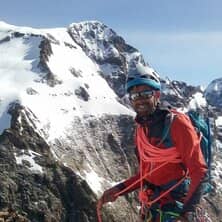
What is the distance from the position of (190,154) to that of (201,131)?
71 centimetres

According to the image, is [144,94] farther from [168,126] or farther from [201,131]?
[201,131]

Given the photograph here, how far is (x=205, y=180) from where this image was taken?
34.1 feet

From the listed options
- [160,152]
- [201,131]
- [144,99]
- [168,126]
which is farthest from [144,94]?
[201,131]

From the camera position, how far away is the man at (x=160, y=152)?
10.7 metres

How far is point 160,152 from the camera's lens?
Answer: 1115cm

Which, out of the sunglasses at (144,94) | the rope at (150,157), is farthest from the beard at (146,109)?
the rope at (150,157)

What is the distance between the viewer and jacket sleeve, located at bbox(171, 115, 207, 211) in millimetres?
10273

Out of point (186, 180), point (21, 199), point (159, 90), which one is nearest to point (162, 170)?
point (186, 180)

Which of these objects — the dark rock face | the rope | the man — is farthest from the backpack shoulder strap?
the dark rock face

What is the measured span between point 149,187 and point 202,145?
4.82 ft

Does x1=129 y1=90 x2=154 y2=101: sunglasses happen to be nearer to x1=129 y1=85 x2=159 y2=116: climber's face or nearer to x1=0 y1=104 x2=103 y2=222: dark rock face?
x1=129 y1=85 x2=159 y2=116: climber's face

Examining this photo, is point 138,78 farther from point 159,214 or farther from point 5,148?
point 5,148

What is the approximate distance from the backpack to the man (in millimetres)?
19

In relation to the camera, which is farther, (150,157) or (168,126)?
(150,157)
